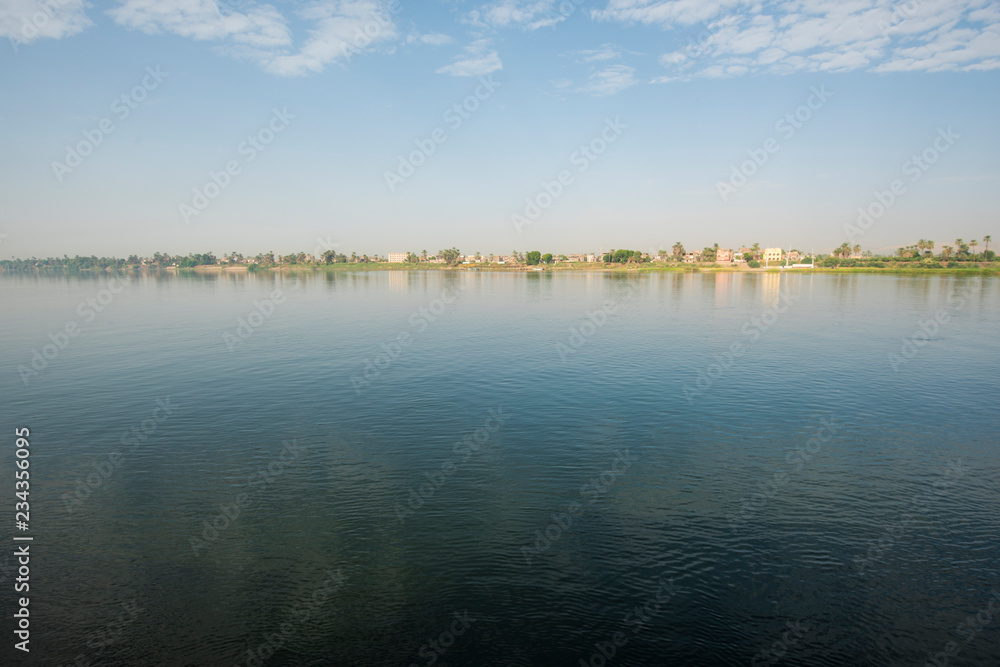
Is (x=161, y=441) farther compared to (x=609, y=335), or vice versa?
(x=609, y=335)

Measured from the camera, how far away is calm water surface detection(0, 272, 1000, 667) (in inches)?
483

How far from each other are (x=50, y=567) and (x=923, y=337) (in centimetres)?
7207

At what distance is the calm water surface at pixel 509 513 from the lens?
40.2 ft

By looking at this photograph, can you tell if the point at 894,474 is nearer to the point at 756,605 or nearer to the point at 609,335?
the point at 756,605

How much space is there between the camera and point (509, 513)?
17.5 m

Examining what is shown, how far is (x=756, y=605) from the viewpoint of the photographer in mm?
13094

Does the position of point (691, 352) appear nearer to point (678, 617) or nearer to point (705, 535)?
point (705, 535)

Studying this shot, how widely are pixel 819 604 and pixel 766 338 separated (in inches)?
1820

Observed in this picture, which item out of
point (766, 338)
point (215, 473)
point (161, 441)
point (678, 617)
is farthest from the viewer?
point (766, 338)

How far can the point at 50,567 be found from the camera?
1452cm

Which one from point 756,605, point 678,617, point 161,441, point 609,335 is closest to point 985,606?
point 756,605

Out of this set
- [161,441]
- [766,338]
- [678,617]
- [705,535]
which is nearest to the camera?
[678,617]

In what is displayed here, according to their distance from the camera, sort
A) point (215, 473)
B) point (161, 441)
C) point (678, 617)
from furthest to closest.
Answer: point (161, 441)
point (215, 473)
point (678, 617)

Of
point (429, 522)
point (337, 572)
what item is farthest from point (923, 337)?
point (337, 572)
